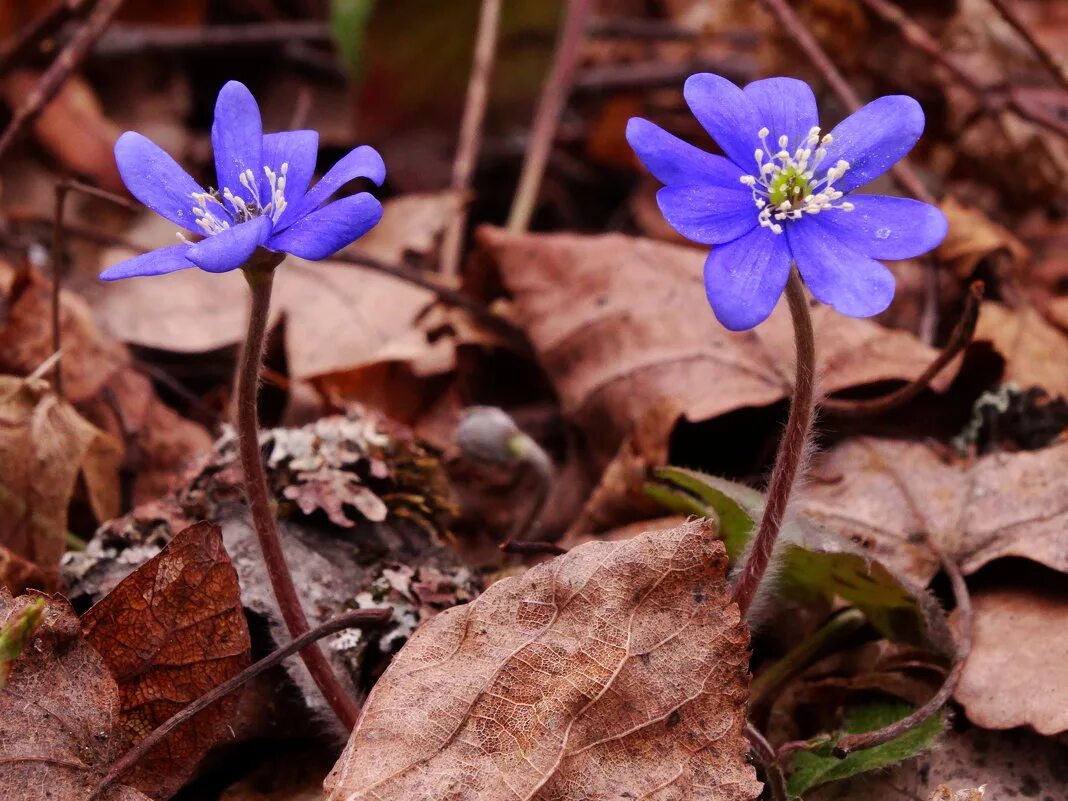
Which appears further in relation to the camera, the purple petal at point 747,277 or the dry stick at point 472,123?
the dry stick at point 472,123

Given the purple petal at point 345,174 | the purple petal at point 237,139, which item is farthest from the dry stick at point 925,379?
the purple petal at point 237,139

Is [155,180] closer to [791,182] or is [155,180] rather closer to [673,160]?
[673,160]

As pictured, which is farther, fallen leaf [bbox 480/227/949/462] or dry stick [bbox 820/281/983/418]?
fallen leaf [bbox 480/227/949/462]

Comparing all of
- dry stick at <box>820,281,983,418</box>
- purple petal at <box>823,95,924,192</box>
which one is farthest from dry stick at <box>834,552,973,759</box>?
purple petal at <box>823,95,924,192</box>

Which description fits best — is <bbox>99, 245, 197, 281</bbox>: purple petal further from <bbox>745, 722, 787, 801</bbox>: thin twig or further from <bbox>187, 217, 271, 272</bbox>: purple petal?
<bbox>745, 722, 787, 801</bbox>: thin twig

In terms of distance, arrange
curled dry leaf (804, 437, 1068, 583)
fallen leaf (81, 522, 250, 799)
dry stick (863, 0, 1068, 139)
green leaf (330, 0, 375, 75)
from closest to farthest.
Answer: fallen leaf (81, 522, 250, 799) → curled dry leaf (804, 437, 1068, 583) → dry stick (863, 0, 1068, 139) → green leaf (330, 0, 375, 75)

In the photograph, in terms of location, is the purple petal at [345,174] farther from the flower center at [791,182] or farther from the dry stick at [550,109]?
the dry stick at [550,109]

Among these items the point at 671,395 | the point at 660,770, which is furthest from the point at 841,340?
the point at 660,770
